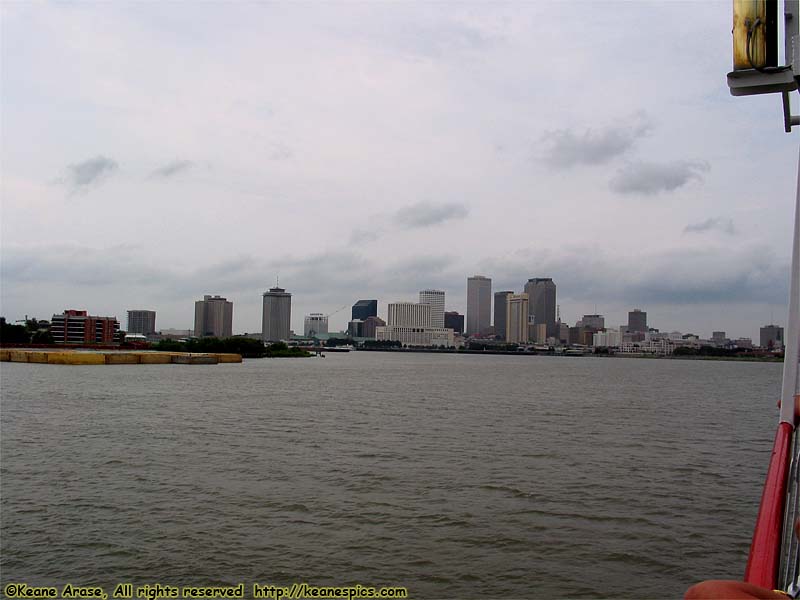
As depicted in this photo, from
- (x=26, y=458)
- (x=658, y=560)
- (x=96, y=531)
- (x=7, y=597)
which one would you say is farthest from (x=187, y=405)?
(x=658, y=560)

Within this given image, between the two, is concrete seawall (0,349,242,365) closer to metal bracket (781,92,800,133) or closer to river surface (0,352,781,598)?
river surface (0,352,781,598)

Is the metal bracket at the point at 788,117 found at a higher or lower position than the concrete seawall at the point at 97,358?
higher

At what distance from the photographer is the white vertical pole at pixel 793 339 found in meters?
3.46

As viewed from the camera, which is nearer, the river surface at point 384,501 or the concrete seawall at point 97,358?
the river surface at point 384,501

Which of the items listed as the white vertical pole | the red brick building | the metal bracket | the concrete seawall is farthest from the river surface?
the red brick building

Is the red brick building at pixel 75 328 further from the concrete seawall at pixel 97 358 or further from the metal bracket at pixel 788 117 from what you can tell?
the metal bracket at pixel 788 117

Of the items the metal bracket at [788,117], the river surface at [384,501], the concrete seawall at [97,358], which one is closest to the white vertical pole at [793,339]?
the metal bracket at [788,117]

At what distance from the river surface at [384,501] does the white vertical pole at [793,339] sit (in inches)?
199

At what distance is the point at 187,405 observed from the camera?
1123 inches

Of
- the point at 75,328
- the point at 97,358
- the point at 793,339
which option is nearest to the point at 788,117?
the point at 793,339

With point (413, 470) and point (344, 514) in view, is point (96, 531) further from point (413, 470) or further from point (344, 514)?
point (413, 470)

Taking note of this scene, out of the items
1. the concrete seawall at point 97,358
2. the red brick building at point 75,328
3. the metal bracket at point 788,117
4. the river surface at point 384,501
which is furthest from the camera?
the red brick building at point 75,328

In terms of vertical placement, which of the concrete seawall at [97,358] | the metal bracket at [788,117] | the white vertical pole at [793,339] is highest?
the metal bracket at [788,117]

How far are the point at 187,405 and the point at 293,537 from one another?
66.8ft
